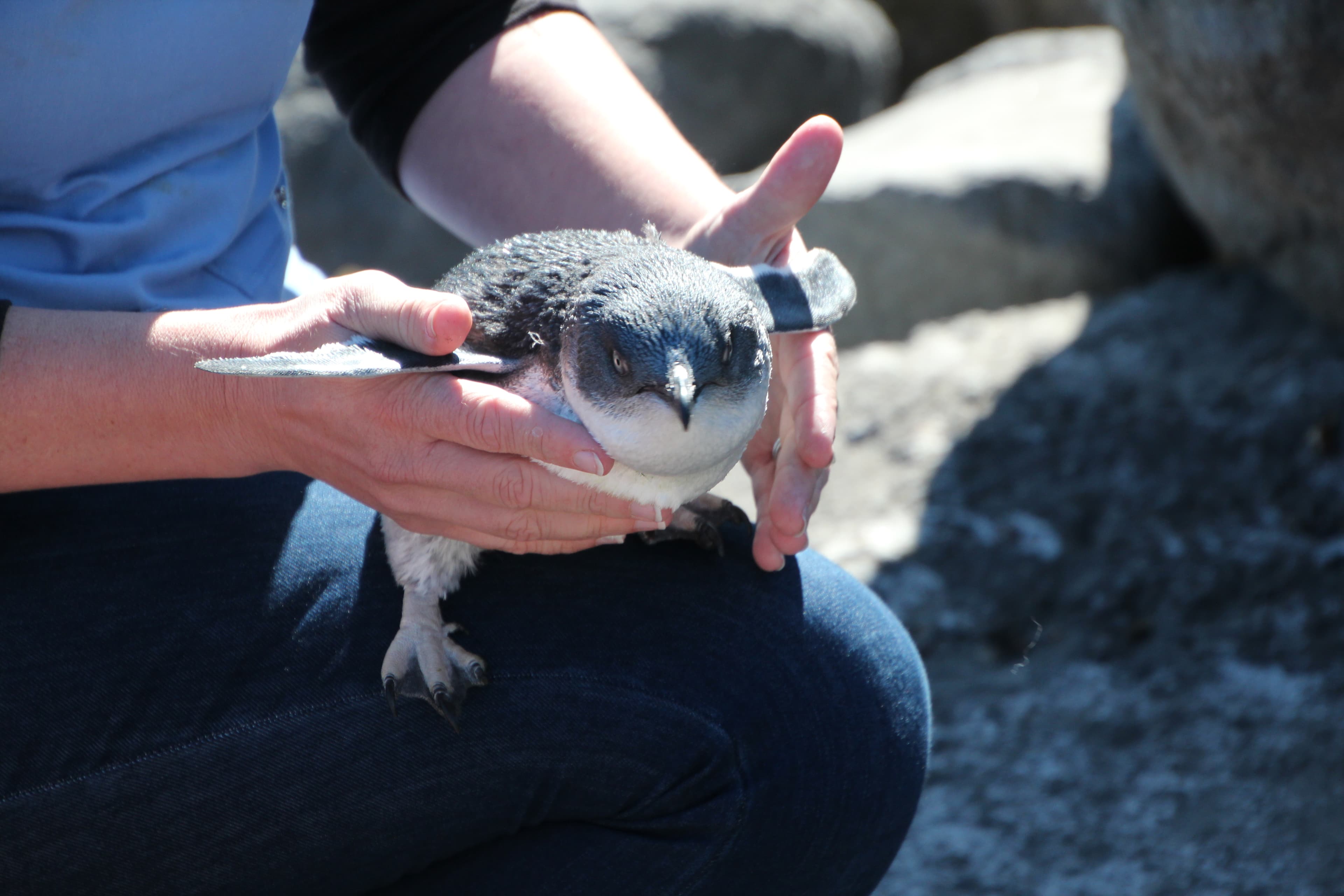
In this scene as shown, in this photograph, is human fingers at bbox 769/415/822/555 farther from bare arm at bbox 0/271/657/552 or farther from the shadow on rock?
the shadow on rock

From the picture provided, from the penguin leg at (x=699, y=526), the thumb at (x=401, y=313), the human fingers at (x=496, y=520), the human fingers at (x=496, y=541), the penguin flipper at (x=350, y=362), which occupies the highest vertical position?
the thumb at (x=401, y=313)

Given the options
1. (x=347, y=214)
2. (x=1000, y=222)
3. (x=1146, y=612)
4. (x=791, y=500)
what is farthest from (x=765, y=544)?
(x=347, y=214)

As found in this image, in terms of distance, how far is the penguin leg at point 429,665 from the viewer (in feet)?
5.54

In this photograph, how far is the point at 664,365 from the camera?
1.57 meters

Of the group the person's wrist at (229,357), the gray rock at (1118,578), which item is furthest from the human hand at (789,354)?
the gray rock at (1118,578)

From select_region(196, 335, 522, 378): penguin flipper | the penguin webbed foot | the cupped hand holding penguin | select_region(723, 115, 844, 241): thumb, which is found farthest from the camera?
select_region(723, 115, 844, 241): thumb

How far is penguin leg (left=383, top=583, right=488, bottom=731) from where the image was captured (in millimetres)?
1688

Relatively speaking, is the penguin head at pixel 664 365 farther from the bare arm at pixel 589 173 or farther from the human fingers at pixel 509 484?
the bare arm at pixel 589 173

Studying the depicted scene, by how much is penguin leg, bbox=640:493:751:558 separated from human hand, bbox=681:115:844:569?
63 mm

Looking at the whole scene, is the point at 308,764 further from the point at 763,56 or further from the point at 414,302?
the point at 763,56

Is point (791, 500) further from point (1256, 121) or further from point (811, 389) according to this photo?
point (1256, 121)

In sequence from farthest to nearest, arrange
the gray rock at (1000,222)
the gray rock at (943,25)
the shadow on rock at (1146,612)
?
the gray rock at (943,25) < the gray rock at (1000,222) < the shadow on rock at (1146,612)

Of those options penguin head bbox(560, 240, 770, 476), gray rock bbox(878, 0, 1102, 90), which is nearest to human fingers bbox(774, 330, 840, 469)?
penguin head bbox(560, 240, 770, 476)

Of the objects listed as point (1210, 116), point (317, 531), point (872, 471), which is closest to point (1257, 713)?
point (872, 471)
